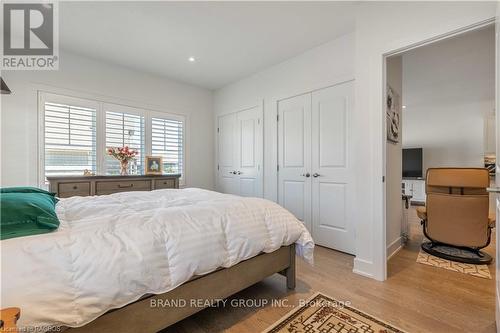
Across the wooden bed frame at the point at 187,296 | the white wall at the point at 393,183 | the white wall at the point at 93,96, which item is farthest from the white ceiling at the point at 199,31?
the wooden bed frame at the point at 187,296

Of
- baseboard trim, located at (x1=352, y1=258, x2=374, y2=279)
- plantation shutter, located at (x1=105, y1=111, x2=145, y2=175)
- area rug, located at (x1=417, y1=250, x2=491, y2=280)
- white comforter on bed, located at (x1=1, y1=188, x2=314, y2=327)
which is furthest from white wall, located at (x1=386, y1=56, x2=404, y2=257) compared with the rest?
plantation shutter, located at (x1=105, y1=111, x2=145, y2=175)

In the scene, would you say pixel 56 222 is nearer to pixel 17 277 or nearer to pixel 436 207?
pixel 17 277

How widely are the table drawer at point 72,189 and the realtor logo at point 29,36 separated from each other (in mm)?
1558

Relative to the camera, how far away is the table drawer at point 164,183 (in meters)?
3.49

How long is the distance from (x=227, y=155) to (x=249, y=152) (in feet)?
2.01

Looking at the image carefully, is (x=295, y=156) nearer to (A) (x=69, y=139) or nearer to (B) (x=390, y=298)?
(B) (x=390, y=298)

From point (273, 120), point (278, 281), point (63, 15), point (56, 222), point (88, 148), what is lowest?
point (278, 281)

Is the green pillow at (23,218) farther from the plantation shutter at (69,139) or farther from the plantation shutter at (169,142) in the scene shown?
the plantation shutter at (169,142)

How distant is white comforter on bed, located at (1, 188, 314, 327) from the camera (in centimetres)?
89

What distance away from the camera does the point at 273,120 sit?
11.9ft

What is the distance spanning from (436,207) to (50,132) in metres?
4.82

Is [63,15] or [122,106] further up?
[63,15]

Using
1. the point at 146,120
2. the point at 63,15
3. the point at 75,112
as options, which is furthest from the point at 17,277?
the point at 146,120

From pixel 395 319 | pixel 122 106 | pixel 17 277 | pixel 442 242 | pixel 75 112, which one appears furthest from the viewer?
pixel 122 106
